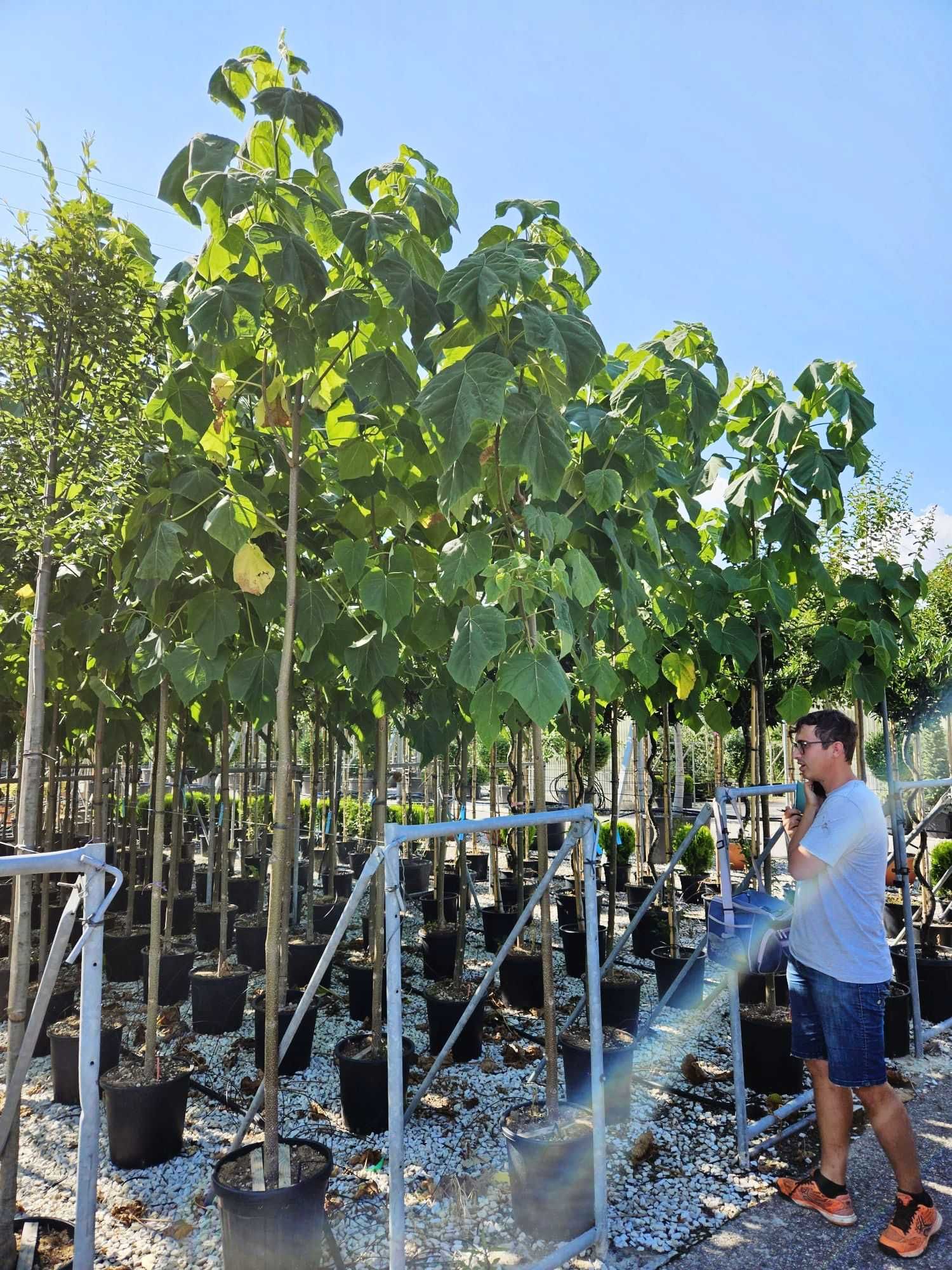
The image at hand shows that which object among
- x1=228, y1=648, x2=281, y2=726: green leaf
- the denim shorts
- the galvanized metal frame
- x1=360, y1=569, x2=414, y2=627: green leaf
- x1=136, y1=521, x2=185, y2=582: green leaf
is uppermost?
x1=136, y1=521, x2=185, y2=582: green leaf

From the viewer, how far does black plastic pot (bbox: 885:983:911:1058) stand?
14.1 ft

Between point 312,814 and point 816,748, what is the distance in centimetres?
458

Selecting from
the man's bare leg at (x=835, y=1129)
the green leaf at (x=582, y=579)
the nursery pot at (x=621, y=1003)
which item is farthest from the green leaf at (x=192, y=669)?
the nursery pot at (x=621, y=1003)

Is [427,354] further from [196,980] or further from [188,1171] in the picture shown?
[196,980]

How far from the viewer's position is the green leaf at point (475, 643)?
96.5 inches

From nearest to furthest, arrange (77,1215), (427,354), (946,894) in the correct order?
(77,1215), (427,354), (946,894)

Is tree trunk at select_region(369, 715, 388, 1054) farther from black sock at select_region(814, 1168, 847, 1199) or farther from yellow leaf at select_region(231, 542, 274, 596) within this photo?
black sock at select_region(814, 1168, 847, 1199)

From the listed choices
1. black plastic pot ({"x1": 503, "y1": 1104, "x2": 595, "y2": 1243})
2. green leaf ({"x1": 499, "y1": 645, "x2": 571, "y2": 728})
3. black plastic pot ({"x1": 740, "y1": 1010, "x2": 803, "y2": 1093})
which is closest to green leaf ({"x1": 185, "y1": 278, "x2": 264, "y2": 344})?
green leaf ({"x1": 499, "y1": 645, "x2": 571, "y2": 728})

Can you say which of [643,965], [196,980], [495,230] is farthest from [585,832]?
[643,965]

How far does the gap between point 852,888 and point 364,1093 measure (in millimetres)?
2117

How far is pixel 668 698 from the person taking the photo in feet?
16.8

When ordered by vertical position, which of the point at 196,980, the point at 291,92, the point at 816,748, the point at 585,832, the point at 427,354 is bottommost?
the point at 196,980

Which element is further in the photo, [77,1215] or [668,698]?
[668,698]

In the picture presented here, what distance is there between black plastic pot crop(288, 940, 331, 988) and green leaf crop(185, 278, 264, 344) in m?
4.15
